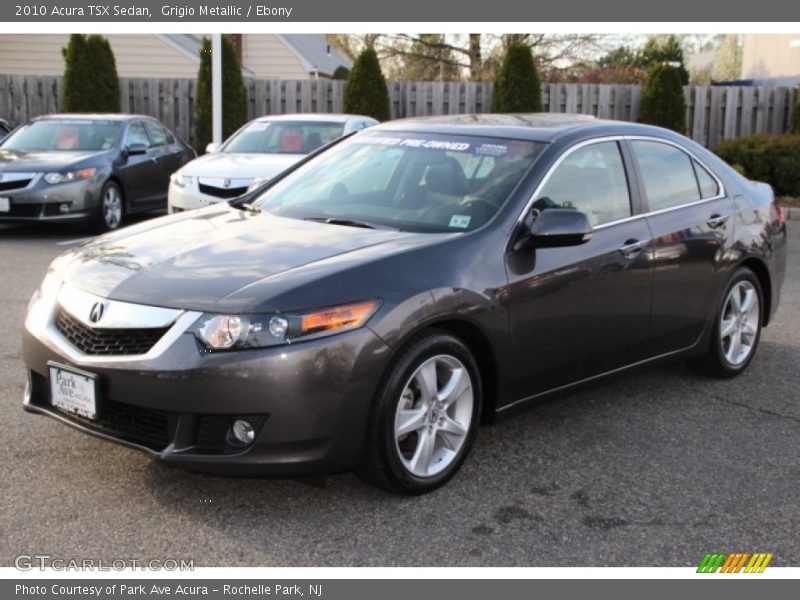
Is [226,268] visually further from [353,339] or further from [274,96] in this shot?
[274,96]

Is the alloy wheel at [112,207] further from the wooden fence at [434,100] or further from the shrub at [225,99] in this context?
the wooden fence at [434,100]

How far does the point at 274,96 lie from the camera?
20250 mm

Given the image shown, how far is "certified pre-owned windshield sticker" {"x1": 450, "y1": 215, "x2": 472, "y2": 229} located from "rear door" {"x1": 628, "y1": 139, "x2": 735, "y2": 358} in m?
1.24

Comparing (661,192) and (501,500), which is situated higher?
(661,192)

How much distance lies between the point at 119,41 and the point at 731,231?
27667 mm

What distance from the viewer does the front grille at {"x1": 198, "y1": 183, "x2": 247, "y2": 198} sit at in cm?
1082

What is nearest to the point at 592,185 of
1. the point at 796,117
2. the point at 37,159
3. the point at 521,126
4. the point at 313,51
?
the point at 521,126

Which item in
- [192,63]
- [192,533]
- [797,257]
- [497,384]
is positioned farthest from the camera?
[192,63]

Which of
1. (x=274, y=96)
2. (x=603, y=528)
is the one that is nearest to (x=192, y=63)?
(x=274, y=96)

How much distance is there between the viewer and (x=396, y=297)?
4.00 m

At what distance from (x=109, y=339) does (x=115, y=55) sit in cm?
2867

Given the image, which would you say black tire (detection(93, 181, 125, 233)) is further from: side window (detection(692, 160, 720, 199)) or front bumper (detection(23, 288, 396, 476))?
front bumper (detection(23, 288, 396, 476))

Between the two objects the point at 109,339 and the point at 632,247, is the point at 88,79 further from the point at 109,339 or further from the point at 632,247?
the point at 109,339

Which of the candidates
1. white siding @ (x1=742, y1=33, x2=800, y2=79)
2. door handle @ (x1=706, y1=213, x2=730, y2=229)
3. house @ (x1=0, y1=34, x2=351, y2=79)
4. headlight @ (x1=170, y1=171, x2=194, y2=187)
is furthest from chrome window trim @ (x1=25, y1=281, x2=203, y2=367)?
white siding @ (x1=742, y1=33, x2=800, y2=79)
